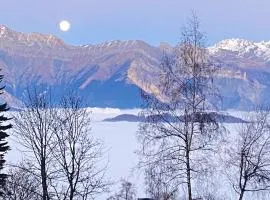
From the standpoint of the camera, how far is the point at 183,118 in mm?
27719

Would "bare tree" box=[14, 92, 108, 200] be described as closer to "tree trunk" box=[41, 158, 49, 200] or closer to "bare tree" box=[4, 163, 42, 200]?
"tree trunk" box=[41, 158, 49, 200]

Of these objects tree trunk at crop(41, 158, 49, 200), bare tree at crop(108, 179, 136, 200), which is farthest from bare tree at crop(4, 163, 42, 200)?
bare tree at crop(108, 179, 136, 200)

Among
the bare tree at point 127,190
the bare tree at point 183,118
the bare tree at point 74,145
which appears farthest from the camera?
the bare tree at point 127,190

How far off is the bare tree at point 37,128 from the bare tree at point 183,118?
22.6ft

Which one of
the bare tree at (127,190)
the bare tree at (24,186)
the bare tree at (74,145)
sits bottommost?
the bare tree at (127,190)

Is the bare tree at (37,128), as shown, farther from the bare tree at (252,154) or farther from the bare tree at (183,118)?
the bare tree at (252,154)

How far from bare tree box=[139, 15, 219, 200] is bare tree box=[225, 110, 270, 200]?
6494mm

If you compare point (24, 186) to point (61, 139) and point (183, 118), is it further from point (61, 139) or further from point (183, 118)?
point (183, 118)

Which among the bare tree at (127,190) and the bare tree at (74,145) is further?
the bare tree at (127,190)

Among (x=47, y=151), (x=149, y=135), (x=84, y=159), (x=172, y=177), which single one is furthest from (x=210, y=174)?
(x=47, y=151)

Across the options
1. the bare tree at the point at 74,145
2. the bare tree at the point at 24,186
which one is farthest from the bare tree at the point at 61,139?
the bare tree at the point at 24,186

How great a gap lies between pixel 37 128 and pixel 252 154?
12991mm

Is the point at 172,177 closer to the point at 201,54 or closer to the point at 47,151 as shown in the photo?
the point at 201,54

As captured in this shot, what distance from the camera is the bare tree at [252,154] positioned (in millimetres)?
33312
